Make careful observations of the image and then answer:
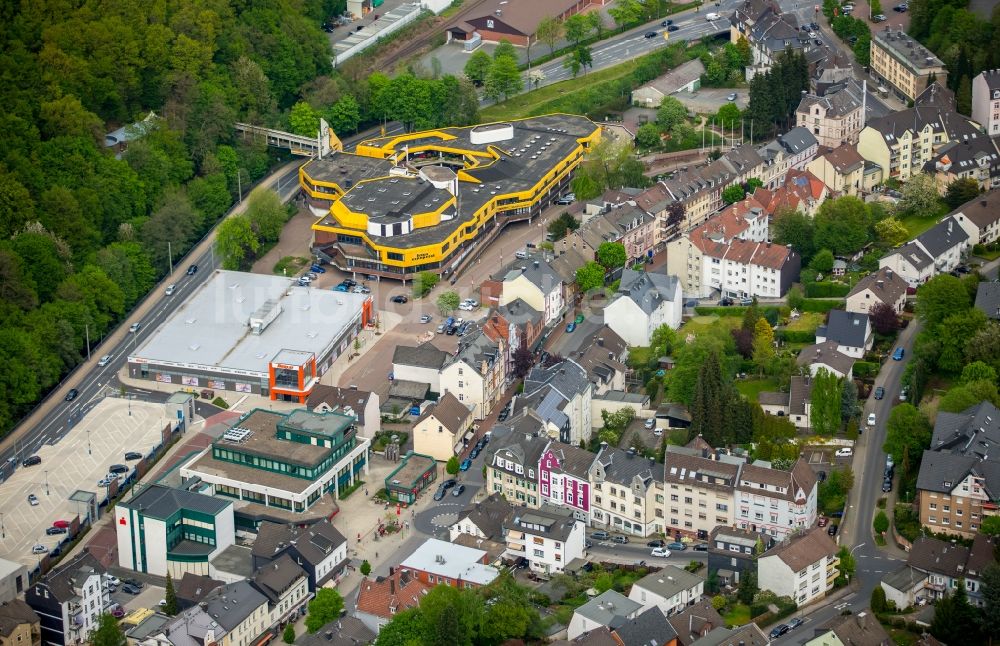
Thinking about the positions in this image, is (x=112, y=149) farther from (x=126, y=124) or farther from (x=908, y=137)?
(x=908, y=137)

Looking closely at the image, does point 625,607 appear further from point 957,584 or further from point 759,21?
point 759,21

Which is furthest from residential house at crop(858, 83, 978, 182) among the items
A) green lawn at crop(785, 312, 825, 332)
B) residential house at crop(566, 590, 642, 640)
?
residential house at crop(566, 590, 642, 640)

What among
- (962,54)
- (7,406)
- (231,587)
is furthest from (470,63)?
(231,587)

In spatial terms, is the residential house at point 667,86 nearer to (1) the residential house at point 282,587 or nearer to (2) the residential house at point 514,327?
(2) the residential house at point 514,327

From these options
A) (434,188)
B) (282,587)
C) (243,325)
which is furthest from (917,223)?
(282,587)

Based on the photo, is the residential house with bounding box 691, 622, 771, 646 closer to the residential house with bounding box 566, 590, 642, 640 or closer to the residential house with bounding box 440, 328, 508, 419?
the residential house with bounding box 566, 590, 642, 640

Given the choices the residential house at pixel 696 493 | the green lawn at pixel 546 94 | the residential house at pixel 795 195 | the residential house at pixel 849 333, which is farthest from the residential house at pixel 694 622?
the green lawn at pixel 546 94

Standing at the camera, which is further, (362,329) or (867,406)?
(362,329)
